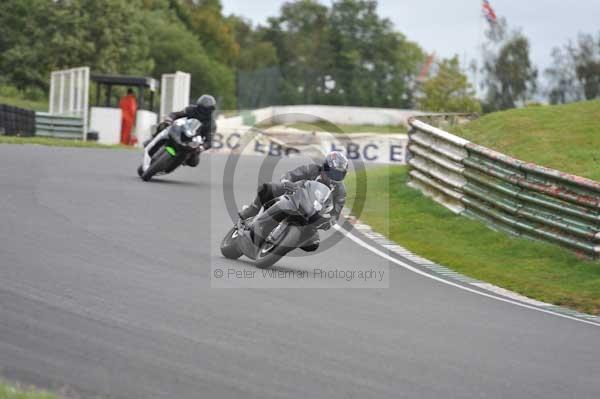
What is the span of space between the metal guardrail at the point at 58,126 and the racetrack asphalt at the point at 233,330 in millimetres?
22051

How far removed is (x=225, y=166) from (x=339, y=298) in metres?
16.8

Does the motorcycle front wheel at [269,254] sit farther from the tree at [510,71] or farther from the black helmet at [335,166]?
the tree at [510,71]

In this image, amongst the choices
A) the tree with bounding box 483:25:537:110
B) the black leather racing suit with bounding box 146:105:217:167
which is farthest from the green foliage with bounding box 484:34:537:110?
the black leather racing suit with bounding box 146:105:217:167

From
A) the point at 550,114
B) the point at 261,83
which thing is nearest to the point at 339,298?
the point at 550,114

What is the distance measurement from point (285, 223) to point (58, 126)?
25.7 metres

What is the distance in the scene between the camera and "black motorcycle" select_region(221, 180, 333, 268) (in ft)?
36.3

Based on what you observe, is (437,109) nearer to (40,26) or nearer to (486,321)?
(40,26)

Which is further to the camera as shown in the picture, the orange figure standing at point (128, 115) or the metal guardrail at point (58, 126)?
the orange figure standing at point (128, 115)

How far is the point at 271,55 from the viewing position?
129 meters

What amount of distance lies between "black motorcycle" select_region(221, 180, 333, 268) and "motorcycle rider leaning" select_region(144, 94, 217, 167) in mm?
8112

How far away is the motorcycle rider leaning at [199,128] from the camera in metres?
19.8

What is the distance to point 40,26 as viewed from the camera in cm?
7188

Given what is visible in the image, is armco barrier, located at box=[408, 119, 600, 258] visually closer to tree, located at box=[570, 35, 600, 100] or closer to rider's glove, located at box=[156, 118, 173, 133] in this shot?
rider's glove, located at box=[156, 118, 173, 133]

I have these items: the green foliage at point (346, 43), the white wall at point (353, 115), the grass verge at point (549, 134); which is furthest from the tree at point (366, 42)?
the grass verge at point (549, 134)
